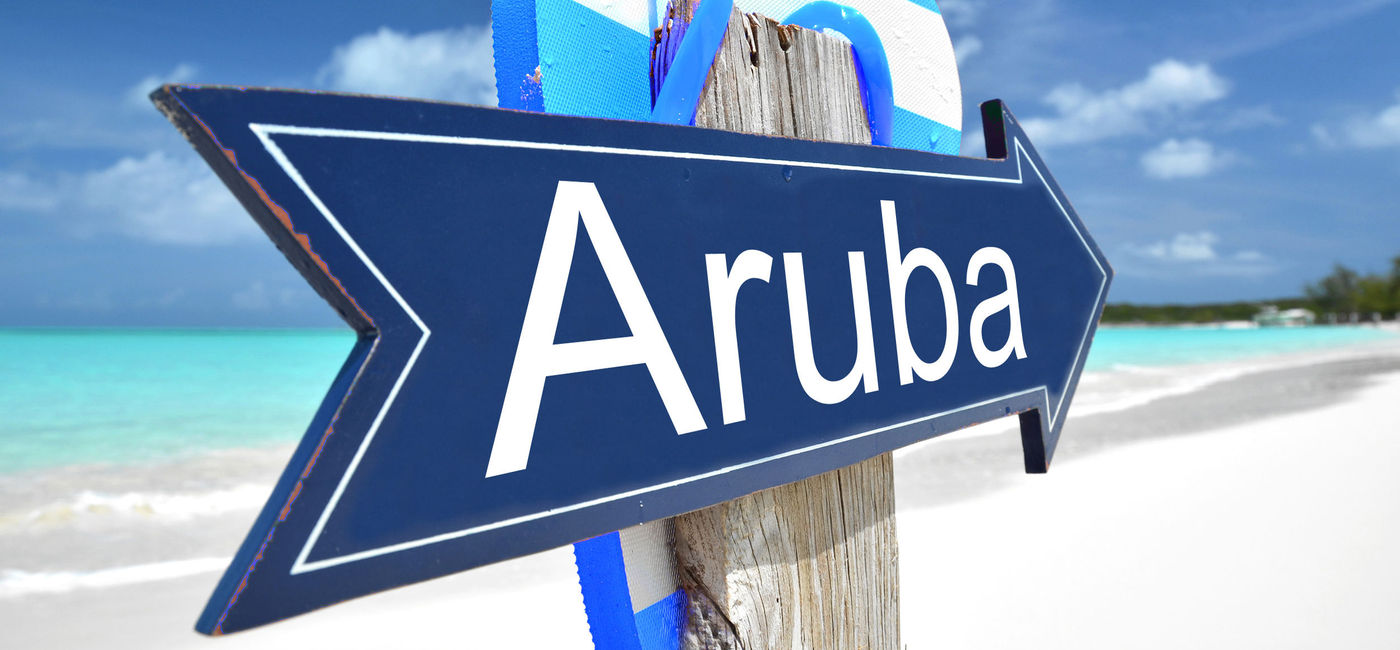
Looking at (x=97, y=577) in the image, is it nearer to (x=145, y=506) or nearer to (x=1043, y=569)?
(x=145, y=506)

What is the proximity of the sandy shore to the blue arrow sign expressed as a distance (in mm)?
2903

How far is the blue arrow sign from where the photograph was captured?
2.05 feet

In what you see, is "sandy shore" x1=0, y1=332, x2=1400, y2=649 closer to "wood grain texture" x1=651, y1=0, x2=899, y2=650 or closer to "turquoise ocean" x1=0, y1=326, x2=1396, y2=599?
"turquoise ocean" x1=0, y1=326, x2=1396, y2=599

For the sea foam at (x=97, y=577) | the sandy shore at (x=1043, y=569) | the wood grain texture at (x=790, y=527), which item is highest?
the wood grain texture at (x=790, y=527)

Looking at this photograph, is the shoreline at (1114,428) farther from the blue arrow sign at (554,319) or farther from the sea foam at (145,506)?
the sea foam at (145,506)

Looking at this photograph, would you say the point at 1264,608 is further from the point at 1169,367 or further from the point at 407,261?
the point at 1169,367

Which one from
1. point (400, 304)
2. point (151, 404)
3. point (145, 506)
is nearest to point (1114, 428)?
point (400, 304)

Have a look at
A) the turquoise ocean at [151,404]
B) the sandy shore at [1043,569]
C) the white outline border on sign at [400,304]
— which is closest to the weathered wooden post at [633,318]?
the white outline border on sign at [400,304]

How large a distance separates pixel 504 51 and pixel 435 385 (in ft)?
1.84

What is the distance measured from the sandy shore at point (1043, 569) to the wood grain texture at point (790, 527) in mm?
2592

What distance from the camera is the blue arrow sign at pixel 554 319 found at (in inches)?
24.6

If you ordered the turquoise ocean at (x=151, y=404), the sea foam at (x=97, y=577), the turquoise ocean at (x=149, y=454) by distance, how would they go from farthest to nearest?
the turquoise ocean at (x=151, y=404)
the turquoise ocean at (x=149, y=454)
the sea foam at (x=97, y=577)

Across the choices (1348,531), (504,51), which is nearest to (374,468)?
(504,51)

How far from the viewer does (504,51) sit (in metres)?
1.04
